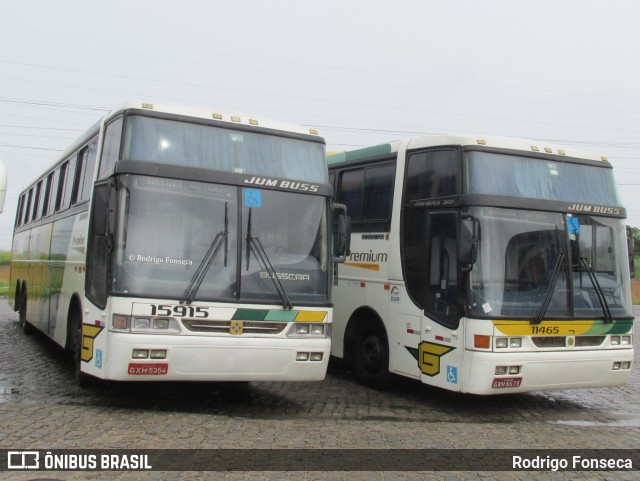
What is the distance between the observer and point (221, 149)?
901 centimetres

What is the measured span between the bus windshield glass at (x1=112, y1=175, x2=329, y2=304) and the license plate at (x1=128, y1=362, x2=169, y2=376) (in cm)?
73

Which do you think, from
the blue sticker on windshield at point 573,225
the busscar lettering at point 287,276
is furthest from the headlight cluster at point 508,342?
the busscar lettering at point 287,276

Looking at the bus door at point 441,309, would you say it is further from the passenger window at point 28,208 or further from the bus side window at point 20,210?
the bus side window at point 20,210

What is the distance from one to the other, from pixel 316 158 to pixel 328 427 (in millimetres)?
3409

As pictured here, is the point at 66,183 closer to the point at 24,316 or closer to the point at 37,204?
the point at 37,204

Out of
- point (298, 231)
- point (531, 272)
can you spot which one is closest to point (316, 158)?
point (298, 231)

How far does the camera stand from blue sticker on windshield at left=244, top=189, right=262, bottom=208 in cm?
882

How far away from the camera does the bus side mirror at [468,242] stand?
29.2 ft

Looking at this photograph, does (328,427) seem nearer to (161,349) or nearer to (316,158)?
(161,349)

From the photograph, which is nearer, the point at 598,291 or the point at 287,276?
the point at 287,276

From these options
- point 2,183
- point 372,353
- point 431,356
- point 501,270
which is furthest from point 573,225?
point 2,183

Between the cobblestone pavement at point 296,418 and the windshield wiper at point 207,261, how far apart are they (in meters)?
1.31

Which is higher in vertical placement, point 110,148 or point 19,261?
point 110,148

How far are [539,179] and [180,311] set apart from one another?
4.92 meters
